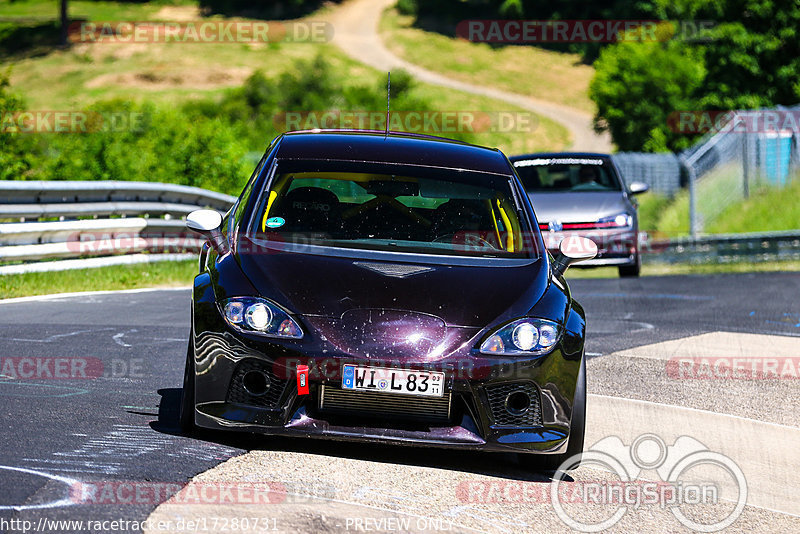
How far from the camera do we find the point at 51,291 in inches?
512

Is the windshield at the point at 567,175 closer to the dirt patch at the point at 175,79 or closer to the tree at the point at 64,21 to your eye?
the dirt patch at the point at 175,79

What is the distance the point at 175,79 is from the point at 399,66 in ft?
60.3

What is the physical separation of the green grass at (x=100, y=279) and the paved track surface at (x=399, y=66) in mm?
58800

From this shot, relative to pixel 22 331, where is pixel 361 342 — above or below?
above

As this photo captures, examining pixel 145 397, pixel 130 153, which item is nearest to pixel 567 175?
pixel 145 397

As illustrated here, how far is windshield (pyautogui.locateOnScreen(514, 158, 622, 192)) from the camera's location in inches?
677

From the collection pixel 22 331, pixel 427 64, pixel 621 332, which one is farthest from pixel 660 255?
pixel 427 64

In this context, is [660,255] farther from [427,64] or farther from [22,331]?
[427,64]

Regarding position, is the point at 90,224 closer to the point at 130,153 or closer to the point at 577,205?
the point at 577,205

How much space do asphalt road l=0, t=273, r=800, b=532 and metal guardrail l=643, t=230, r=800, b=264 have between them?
7.76m

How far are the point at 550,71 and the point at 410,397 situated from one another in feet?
317

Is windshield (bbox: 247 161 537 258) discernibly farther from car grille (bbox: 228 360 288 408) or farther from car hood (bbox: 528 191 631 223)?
car hood (bbox: 528 191 631 223)

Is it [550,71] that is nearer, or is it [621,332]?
[621,332]

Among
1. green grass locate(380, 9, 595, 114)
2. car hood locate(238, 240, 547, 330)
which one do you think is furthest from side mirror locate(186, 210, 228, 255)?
green grass locate(380, 9, 595, 114)
